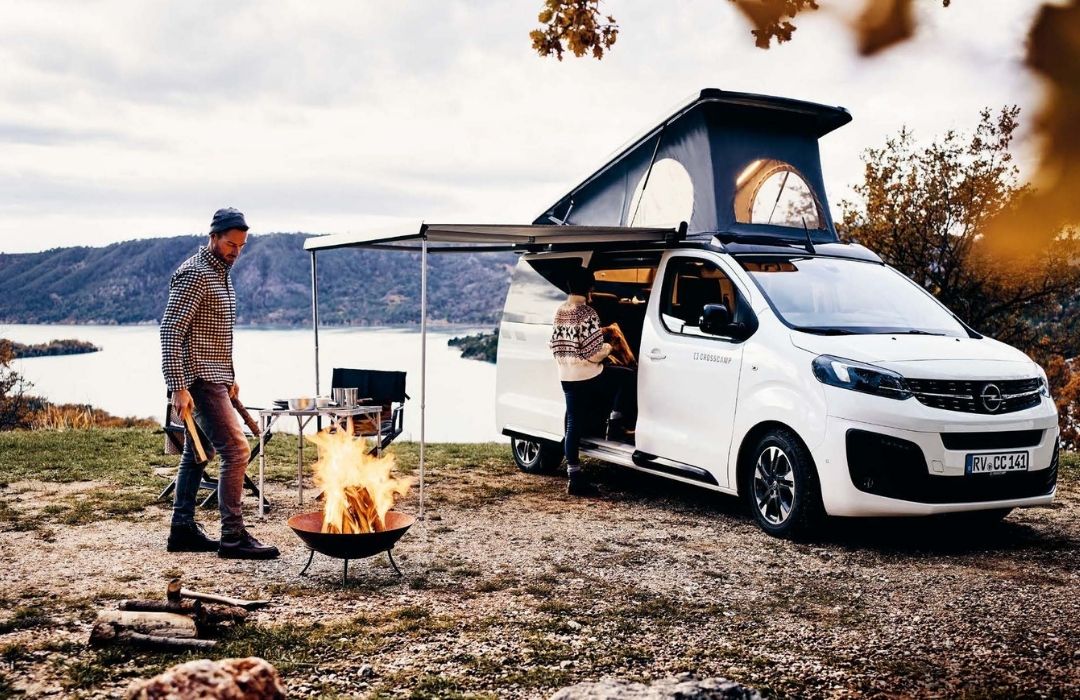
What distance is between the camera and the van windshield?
6742 mm

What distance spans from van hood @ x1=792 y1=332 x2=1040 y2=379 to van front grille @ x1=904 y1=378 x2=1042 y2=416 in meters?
0.04

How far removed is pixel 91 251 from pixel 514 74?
64.7m

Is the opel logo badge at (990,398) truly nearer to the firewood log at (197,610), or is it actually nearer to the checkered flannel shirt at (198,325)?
the firewood log at (197,610)

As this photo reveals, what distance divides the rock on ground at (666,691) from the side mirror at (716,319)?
3.99 metres

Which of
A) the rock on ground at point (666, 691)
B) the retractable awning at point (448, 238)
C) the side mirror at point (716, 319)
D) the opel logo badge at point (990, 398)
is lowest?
the rock on ground at point (666, 691)

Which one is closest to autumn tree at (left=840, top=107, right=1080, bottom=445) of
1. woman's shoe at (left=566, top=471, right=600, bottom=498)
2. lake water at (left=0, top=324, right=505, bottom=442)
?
lake water at (left=0, top=324, right=505, bottom=442)

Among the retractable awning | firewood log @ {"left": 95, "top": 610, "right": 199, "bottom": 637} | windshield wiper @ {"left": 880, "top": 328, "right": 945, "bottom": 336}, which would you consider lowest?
firewood log @ {"left": 95, "top": 610, "right": 199, "bottom": 637}

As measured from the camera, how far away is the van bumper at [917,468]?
19.4 feet

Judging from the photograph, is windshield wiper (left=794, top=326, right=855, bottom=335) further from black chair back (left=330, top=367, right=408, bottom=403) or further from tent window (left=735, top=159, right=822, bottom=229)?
black chair back (left=330, top=367, right=408, bottom=403)

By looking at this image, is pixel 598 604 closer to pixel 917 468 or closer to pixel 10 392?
pixel 917 468

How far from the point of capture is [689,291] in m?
7.86

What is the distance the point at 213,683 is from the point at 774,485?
14.9ft

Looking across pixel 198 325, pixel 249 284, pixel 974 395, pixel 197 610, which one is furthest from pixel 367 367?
pixel 249 284

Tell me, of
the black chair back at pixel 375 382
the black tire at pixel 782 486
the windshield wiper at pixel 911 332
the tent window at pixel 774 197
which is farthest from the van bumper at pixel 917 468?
the black chair back at pixel 375 382
